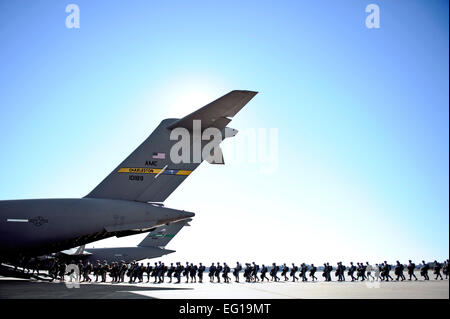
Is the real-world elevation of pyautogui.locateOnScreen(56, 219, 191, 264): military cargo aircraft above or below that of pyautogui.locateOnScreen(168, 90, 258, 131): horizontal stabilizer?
below

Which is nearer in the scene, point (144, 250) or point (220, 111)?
point (220, 111)

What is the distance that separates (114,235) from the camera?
33.9 feet

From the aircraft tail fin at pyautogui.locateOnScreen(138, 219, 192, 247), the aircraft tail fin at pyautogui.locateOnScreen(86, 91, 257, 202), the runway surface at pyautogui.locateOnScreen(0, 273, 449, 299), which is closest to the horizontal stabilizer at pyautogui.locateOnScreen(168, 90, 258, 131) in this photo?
the aircraft tail fin at pyautogui.locateOnScreen(86, 91, 257, 202)

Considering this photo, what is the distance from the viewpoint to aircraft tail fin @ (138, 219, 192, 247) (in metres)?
24.1

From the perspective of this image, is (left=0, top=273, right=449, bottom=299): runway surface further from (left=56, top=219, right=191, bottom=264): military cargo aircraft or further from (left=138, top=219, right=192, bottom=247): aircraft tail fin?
(left=138, top=219, right=192, bottom=247): aircraft tail fin

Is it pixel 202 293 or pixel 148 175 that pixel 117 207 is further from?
pixel 202 293

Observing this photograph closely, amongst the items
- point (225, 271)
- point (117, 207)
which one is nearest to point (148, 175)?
point (117, 207)

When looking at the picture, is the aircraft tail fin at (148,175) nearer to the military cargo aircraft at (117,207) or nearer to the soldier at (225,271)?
→ the military cargo aircraft at (117,207)

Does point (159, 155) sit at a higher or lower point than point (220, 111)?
lower

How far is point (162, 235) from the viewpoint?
24.1 m

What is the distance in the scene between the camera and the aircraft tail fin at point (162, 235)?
24.1m
